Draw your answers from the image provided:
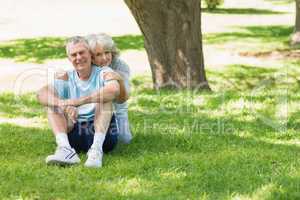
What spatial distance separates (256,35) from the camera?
70.5 ft

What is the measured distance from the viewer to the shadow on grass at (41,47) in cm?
1733

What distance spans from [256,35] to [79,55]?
628 inches

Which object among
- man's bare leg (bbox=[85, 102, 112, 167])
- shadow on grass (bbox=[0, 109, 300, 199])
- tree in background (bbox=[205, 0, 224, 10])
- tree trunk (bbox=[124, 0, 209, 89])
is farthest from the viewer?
tree in background (bbox=[205, 0, 224, 10])

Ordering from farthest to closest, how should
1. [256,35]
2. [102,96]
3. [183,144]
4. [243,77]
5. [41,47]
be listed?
[256,35], [41,47], [243,77], [183,144], [102,96]

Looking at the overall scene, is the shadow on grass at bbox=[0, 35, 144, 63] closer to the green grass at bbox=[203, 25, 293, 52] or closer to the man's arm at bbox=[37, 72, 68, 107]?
the green grass at bbox=[203, 25, 293, 52]

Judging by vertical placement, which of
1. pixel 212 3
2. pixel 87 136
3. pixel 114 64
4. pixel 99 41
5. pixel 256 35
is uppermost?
pixel 99 41

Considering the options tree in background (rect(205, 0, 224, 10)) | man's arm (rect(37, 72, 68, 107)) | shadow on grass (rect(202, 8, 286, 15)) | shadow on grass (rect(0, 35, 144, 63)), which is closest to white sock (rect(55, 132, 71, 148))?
man's arm (rect(37, 72, 68, 107))

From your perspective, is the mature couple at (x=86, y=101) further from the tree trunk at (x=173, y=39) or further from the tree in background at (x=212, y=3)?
the tree in background at (x=212, y=3)

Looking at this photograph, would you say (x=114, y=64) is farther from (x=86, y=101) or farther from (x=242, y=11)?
(x=242, y=11)

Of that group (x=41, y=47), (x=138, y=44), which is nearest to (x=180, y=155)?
(x=138, y=44)

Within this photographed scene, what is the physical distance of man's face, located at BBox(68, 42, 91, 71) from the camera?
620cm

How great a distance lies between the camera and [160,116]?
8266mm

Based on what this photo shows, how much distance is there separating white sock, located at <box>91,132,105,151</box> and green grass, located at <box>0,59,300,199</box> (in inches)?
7.5

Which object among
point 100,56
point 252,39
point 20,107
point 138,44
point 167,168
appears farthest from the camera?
point 252,39
